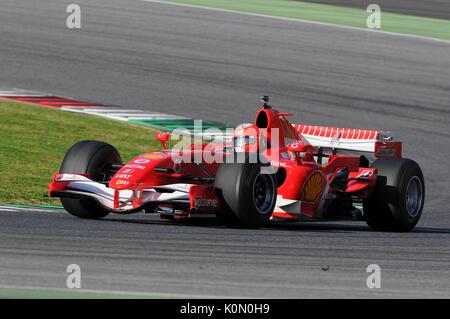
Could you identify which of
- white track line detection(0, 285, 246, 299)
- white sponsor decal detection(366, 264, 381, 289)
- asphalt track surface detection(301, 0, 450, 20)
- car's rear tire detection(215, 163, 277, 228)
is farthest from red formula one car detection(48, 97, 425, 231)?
asphalt track surface detection(301, 0, 450, 20)

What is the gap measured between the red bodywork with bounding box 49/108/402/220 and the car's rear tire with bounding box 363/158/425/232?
0.12 metres

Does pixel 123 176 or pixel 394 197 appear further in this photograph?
pixel 394 197

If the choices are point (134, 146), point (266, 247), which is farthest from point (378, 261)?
point (134, 146)

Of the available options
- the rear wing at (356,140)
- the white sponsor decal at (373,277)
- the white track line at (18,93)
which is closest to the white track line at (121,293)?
the white sponsor decal at (373,277)

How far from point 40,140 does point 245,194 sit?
23.4ft

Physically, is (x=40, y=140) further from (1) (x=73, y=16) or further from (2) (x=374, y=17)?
(2) (x=374, y=17)

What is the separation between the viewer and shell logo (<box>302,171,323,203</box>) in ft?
40.0

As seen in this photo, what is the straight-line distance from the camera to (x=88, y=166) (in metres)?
12.0

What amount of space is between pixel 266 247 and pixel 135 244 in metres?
1.17

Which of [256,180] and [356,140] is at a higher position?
[356,140]

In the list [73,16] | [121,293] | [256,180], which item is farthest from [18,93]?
[121,293]

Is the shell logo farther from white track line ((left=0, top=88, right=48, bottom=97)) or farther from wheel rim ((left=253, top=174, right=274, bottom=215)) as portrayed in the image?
white track line ((left=0, top=88, right=48, bottom=97))

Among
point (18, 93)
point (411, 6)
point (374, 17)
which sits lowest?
point (18, 93)

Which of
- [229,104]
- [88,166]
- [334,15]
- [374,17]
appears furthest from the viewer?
[334,15]
